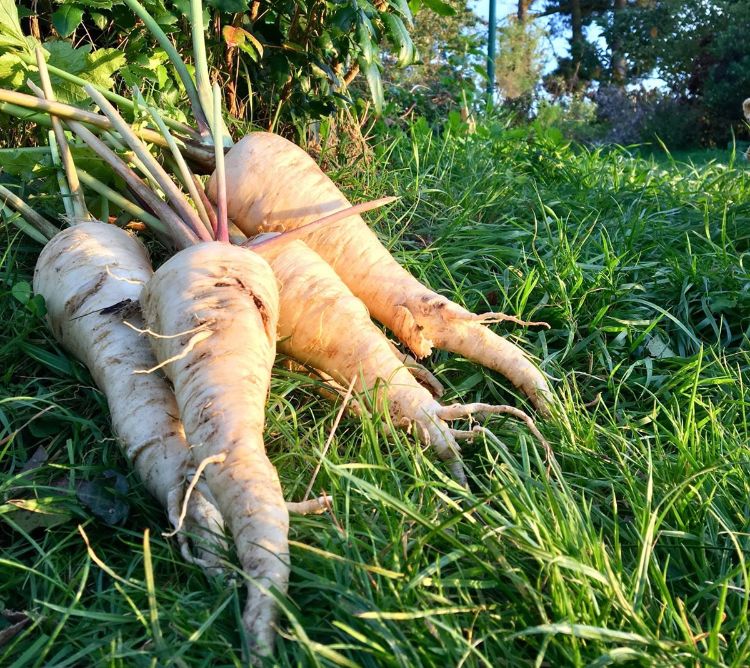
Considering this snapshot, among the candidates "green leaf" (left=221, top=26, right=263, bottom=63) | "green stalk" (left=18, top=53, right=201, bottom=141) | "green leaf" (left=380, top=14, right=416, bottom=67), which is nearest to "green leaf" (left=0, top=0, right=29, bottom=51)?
"green stalk" (left=18, top=53, right=201, bottom=141)

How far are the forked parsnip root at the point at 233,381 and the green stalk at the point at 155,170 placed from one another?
25 centimetres

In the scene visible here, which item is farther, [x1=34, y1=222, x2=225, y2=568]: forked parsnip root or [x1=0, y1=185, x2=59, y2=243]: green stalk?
[x1=0, y1=185, x2=59, y2=243]: green stalk

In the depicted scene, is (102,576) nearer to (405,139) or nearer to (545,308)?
(545,308)

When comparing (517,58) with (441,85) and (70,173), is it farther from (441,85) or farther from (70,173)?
(70,173)

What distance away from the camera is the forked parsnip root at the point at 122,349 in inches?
61.5

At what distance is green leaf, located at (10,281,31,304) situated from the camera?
2.14 metres

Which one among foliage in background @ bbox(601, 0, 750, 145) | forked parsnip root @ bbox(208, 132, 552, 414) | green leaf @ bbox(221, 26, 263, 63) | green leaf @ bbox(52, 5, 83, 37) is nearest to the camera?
forked parsnip root @ bbox(208, 132, 552, 414)

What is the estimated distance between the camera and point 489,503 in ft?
5.24

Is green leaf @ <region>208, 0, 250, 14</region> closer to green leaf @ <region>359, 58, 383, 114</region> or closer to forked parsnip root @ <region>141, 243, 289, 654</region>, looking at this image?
green leaf @ <region>359, 58, 383, 114</region>

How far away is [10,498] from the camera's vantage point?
166 centimetres

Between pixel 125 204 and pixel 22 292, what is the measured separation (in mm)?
428

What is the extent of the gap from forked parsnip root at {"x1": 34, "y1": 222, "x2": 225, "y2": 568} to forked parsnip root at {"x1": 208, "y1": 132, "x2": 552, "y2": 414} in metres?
0.42

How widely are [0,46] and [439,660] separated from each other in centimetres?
254

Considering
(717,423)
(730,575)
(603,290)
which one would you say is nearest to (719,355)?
(603,290)
